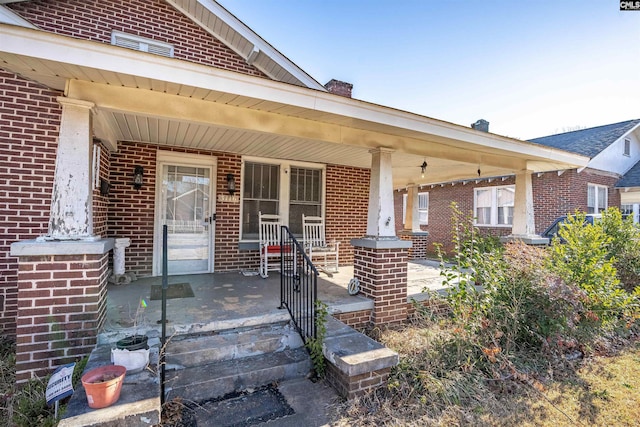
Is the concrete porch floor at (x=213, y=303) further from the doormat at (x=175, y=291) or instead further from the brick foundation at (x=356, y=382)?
the brick foundation at (x=356, y=382)

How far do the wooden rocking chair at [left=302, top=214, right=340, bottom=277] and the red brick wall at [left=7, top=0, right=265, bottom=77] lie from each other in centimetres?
302


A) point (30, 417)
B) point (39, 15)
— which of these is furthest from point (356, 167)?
point (30, 417)

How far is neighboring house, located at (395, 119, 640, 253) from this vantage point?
34.0ft

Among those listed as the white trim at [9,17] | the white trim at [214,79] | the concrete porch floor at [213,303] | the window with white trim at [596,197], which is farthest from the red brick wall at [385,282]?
the window with white trim at [596,197]

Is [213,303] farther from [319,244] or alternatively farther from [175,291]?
[319,244]

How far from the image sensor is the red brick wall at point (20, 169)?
3465mm

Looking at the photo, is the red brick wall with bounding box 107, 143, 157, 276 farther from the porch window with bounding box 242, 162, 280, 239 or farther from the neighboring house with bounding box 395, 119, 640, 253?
the neighboring house with bounding box 395, 119, 640, 253

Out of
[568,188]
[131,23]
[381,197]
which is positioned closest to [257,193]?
[381,197]

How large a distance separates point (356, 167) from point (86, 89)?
5155 millimetres

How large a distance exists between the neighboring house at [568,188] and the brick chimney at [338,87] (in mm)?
6741

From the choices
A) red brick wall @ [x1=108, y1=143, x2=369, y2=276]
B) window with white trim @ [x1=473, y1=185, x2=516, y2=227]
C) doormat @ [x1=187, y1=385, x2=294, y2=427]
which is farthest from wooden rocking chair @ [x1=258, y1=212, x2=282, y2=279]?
window with white trim @ [x1=473, y1=185, x2=516, y2=227]

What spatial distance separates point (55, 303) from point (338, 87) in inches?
241

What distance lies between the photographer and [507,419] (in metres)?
2.32

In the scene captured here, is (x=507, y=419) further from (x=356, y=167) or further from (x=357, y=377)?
(x=356, y=167)
